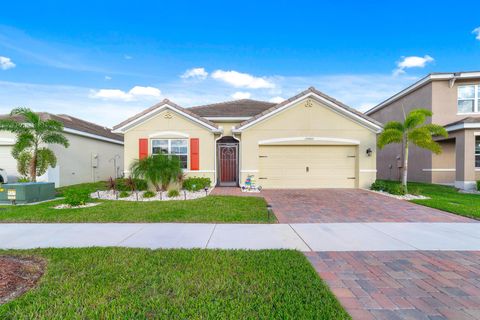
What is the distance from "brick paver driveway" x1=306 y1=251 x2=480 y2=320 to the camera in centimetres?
250

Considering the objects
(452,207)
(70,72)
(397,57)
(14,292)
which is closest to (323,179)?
(452,207)

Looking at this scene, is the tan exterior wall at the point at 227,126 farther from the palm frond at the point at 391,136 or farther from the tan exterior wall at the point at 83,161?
the tan exterior wall at the point at 83,161

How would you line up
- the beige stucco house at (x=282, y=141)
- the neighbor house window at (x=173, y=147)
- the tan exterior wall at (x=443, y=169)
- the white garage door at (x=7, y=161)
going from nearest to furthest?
1. the beige stucco house at (x=282, y=141)
2. the neighbor house window at (x=173, y=147)
3. the white garage door at (x=7, y=161)
4. the tan exterior wall at (x=443, y=169)

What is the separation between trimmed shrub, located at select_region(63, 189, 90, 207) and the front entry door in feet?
22.0

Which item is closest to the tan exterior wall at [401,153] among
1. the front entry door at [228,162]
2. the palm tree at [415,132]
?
the palm tree at [415,132]

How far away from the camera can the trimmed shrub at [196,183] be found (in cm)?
1109

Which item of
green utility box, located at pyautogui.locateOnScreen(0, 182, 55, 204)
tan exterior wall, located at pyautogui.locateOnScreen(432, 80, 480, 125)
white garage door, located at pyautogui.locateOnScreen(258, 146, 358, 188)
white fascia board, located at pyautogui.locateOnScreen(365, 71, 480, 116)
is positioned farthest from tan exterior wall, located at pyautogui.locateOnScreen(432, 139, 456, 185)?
green utility box, located at pyautogui.locateOnScreen(0, 182, 55, 204)

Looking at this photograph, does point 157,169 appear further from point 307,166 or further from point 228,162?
point 307,166

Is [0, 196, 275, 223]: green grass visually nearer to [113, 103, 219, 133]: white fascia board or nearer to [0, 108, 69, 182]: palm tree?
[0, 108, 69, 182]: palm tree

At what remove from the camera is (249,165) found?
11797 millimetres

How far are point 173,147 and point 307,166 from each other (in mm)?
7365

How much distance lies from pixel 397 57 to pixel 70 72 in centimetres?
2143

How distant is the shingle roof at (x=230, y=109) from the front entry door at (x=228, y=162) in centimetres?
203

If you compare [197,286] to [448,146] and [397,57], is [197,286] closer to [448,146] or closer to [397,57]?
[397,57]
